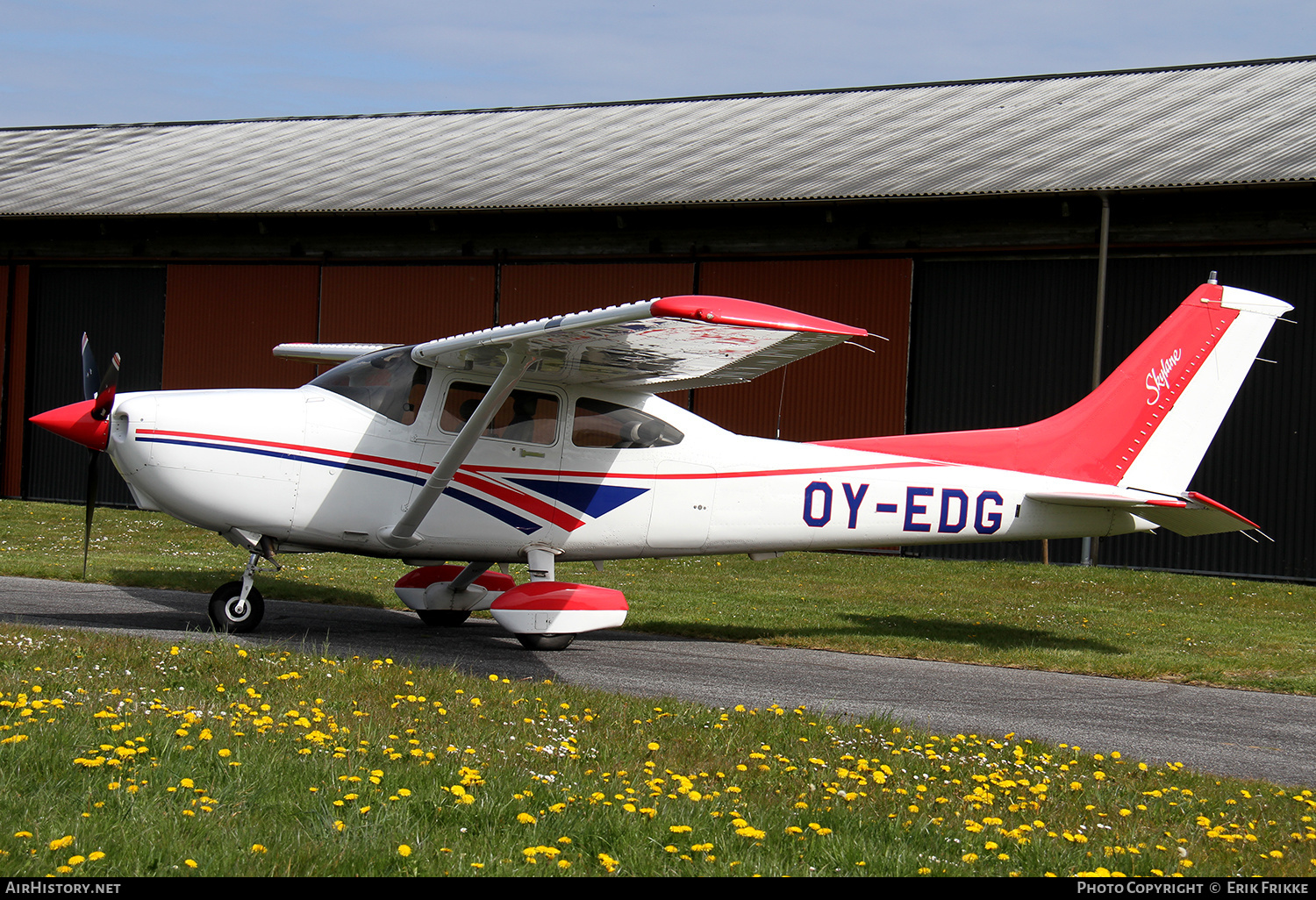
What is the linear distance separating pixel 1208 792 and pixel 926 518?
221 inches

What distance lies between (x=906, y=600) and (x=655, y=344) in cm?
713

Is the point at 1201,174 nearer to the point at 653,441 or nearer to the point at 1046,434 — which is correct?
the point at 1046,434

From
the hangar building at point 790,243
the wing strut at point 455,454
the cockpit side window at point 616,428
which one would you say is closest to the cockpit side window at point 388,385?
the wing strut at point 455,454

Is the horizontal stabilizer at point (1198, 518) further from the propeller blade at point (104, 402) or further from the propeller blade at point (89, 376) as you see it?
the propeller blade at point (89, 376)

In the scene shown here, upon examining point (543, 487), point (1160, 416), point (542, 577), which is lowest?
point (542, 577)

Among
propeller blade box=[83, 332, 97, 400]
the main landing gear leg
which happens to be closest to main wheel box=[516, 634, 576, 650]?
the main landing gear leg

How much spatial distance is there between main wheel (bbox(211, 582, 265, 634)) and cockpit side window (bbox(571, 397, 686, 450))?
3038 millimetres

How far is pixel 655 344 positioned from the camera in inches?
363

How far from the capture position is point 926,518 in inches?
451

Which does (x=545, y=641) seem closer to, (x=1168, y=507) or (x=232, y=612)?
(x=232, y=612)

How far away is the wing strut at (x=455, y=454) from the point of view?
9.38m

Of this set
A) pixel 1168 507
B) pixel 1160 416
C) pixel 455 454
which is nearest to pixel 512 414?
pixel 455 454

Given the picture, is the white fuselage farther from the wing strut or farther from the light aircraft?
the wing strut

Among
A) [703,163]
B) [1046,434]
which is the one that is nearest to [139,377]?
[703,163]
